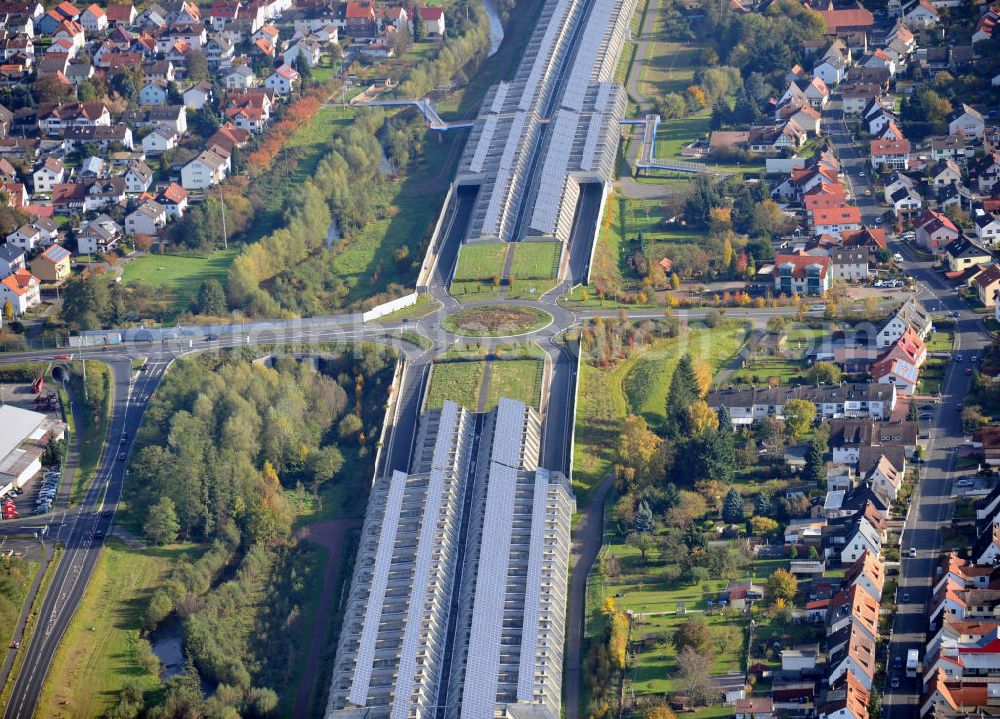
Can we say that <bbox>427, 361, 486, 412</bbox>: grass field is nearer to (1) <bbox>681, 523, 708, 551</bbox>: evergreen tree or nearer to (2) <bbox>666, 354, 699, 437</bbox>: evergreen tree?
(2) <bbox>666, 354, 699, 437</bbox>: evergreen tree

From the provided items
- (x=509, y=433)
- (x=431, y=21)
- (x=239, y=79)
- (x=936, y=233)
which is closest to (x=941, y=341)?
(x=936, y=233)

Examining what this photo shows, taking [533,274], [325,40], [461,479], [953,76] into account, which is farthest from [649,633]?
[325,40]

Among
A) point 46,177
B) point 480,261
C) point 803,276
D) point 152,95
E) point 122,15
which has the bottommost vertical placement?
point 803,276

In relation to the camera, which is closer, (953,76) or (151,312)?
(151,312)

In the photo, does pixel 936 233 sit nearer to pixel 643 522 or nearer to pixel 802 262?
pixel 802 262

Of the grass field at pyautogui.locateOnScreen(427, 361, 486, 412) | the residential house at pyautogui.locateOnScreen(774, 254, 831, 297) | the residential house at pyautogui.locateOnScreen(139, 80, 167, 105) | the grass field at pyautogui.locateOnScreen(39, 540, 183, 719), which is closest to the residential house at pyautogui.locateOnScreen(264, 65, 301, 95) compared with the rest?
the residential house at pyautogui.locateOnScreen(139, 80, 167, 105)

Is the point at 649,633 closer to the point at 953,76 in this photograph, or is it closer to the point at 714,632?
the point at 714,632
